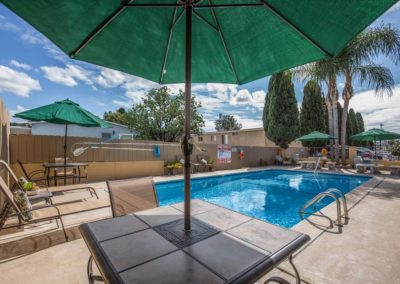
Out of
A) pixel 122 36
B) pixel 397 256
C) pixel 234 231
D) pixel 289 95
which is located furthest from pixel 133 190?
pixel 289 95

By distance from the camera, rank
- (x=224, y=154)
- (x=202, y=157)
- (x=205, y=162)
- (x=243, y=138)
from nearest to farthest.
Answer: (x=205, y=162) < (x=202, y=157) < (x=224, y=154) < (x=243, y=138)

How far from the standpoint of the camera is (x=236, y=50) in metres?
2.18

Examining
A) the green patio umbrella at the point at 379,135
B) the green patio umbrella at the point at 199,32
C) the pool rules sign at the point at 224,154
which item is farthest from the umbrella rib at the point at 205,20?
the green patio umbrella at the point at 379,135

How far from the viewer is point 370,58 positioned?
10.7 m

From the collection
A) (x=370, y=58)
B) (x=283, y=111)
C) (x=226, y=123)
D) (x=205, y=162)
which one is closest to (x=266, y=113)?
(x=283, y=111)

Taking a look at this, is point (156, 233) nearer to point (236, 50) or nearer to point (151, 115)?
point (236, 50)

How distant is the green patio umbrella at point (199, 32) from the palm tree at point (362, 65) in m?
10.6

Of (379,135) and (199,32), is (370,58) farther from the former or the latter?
(199,32)

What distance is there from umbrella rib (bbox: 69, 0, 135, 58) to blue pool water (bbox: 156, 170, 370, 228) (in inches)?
197

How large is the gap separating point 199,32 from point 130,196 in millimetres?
2096

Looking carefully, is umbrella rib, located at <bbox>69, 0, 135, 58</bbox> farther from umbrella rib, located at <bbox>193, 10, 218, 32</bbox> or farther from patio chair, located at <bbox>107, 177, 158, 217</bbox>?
patio chair, located at <bbox>107, 177, 158, 217</bbox>

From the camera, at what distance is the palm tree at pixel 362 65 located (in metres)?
10.1

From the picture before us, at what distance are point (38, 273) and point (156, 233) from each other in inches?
67.6

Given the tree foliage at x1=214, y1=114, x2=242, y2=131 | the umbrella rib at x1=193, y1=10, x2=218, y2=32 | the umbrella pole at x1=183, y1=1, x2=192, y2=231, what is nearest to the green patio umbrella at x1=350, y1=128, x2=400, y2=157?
the umbrella rib at x1=193, y1=10, x2=218, y2=32
